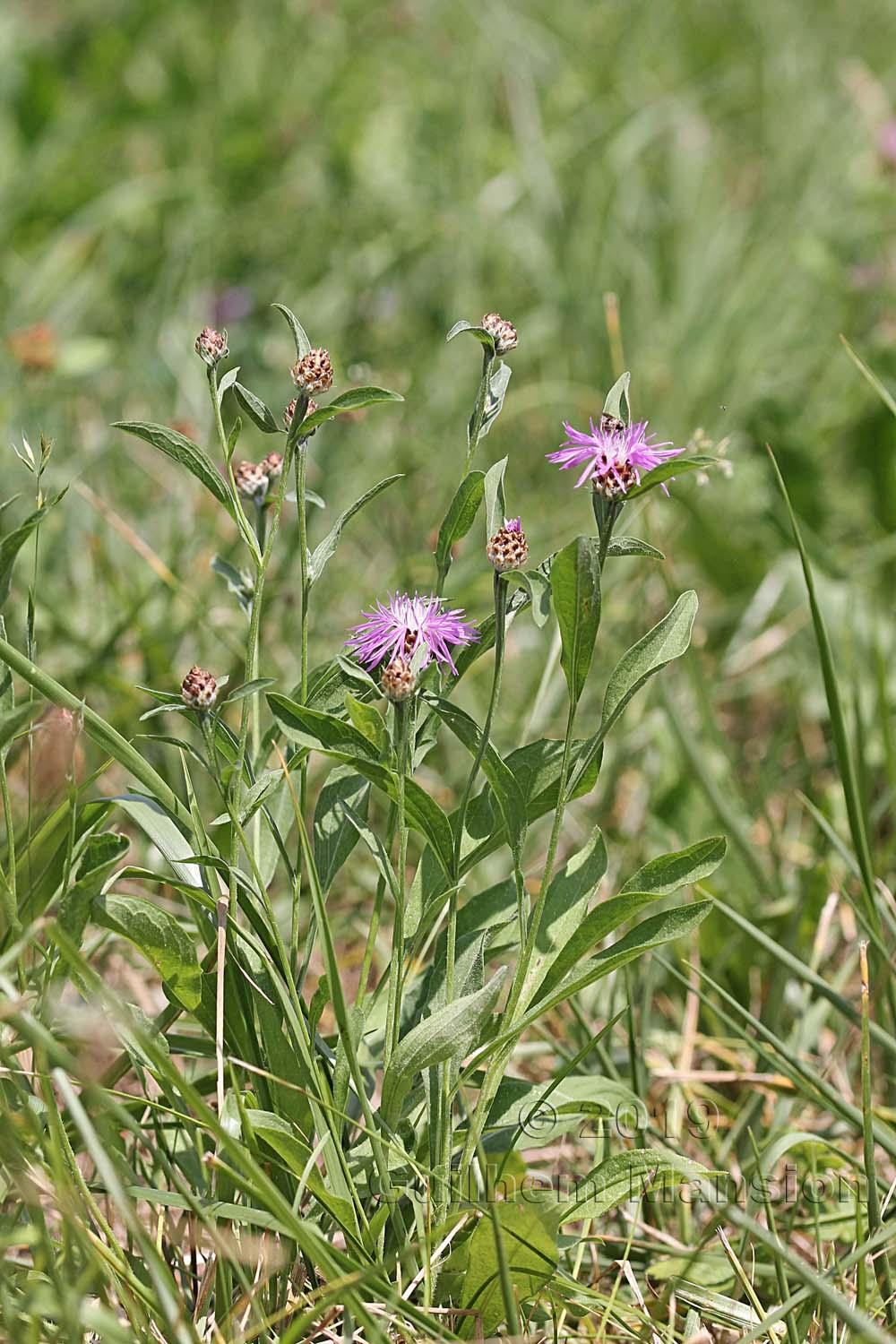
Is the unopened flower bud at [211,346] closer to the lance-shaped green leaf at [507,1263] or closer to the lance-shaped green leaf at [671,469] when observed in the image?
the lance-shaped green leaf at [671,469]

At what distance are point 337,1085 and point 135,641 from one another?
1.17 m

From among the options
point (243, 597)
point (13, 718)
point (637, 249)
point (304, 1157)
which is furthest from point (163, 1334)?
point (637, 249)

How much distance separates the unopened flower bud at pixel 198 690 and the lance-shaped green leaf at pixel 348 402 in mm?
213

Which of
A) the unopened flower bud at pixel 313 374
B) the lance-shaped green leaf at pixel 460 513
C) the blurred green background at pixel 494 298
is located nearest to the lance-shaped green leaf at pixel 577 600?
the lance-shaped green leaf at pixel 460 513

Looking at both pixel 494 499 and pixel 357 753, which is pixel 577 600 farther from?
pixel 357 753

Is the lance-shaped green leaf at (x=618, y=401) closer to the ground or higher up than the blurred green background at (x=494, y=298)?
closer to the ground

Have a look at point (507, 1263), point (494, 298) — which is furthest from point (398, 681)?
point (494, 298)

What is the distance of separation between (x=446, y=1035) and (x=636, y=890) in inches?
9.7

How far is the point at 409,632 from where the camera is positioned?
1.08 metres

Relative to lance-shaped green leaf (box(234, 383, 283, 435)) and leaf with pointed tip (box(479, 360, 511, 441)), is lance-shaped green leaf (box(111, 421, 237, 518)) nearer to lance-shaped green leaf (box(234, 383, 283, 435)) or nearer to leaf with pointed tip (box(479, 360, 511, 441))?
lance-shaped green leaf (box(234, 383, 283, 435))

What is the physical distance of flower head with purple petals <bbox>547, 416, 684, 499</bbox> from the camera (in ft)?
3.29

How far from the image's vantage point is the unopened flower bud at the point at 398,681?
977 mm

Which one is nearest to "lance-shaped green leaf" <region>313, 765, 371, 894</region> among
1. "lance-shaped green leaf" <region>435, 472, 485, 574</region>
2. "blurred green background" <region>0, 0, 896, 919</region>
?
"lance-shaped green leaf" <region>435, 472, 485, 574</region>

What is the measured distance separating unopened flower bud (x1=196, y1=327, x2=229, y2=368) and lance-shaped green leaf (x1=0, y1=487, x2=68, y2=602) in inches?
6.3
